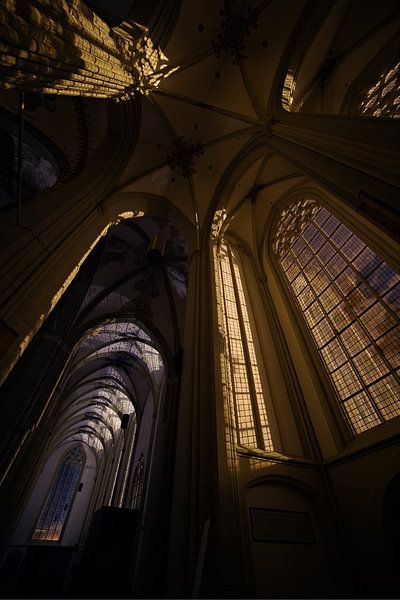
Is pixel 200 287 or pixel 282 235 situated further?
pixel 282 235

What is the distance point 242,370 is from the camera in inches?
218

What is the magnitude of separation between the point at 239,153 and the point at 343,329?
6.31 meters

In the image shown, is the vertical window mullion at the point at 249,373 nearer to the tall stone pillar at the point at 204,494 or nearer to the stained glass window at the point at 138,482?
the tall stone pillar at the point at 204,494

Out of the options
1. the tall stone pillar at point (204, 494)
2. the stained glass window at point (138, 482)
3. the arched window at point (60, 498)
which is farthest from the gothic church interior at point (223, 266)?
the arched window at point (60, 498)

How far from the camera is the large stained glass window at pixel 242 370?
4.58 metres

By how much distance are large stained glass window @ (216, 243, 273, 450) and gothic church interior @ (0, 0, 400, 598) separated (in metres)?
0.05

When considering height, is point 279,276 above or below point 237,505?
above

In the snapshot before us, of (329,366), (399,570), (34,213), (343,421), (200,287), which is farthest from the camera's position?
(200,287)

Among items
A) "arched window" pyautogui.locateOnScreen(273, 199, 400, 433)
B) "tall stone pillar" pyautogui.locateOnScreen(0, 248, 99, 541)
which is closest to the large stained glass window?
"arched window" pyautogui.locateOnScreen(273, 199, 400, 433)

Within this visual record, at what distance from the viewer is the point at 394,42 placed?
21.0 feet

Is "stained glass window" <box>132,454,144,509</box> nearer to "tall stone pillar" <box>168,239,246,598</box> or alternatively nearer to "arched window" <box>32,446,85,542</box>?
"tall stone pillar" <box>168,239,246,598</box>

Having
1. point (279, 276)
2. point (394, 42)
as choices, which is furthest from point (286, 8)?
point (279, 276)

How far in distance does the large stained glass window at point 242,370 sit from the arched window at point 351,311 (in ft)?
5.37

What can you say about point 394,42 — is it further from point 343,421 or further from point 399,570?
point 399,570
